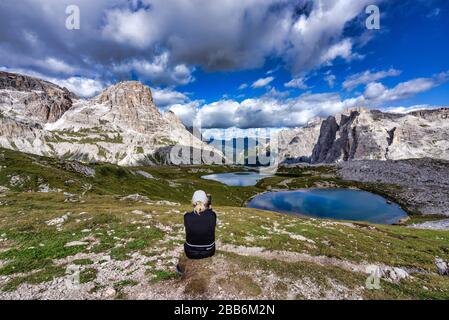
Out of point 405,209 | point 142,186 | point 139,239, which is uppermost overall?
point 139,239

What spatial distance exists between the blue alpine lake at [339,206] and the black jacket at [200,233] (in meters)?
104

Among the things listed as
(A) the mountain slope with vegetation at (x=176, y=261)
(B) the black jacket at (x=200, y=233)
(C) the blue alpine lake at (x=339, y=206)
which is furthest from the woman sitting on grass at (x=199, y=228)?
(C) the blue alpine lake at (x=339, y=206)

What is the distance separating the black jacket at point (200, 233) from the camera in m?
13.6

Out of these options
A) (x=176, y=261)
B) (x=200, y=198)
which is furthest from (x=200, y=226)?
(x=176, y=261)

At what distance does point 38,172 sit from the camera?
258 feet

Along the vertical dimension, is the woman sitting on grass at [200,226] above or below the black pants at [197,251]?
above

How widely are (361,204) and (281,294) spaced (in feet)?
469

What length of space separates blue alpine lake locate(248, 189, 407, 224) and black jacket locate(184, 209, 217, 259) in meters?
104

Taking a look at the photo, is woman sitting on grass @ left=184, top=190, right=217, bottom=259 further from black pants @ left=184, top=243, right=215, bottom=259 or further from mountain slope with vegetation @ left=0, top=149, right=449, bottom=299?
mountain slope with vegetation @ left=0, top=149, right=449, bottom=299

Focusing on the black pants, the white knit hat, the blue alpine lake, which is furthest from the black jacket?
the blue alpine lake

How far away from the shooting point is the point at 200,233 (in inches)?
552

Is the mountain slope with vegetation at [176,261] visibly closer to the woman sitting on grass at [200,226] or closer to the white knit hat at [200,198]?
the woman sitting on grass at [200,226]
